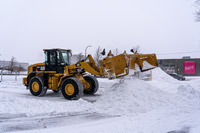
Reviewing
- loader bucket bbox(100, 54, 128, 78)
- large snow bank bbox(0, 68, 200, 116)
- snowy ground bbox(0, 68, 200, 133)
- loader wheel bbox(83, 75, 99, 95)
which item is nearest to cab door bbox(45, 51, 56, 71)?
loader wheel bbox(83, 75, 99, 95)

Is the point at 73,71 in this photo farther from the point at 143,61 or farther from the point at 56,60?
the point at 143,61

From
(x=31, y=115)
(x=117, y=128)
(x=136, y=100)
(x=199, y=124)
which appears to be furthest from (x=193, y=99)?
(x=31, y=115)

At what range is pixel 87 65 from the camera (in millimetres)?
9688

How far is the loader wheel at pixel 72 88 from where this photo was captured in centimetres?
934

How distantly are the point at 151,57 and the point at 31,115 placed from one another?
19.1 ft

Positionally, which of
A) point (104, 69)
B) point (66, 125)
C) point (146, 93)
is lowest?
point (66, 125)

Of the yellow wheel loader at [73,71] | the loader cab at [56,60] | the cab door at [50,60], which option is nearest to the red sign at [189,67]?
the yellow wheel loader at [73,71]

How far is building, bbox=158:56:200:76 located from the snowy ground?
4698cm

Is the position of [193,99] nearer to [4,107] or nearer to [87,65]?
[87,65]

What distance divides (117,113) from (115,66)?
232 centimetres

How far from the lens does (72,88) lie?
31.4 feet

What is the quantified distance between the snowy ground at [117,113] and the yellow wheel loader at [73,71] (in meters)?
0.89

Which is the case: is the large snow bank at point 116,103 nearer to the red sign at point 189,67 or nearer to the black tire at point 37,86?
the black tire at point 37,86

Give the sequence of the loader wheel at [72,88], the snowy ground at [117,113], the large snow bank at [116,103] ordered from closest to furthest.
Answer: the snowy ground at [117,113] < the large snow bank at [116,103] < the loader wheel at [72,88]
